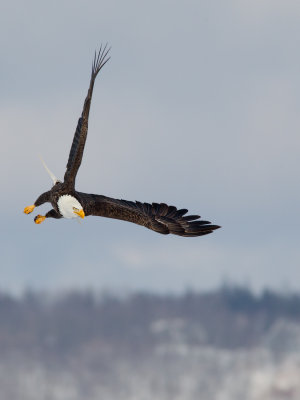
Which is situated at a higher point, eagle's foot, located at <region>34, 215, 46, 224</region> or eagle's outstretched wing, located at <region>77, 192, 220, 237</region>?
eagle's outstretched wing, located at <region>77, 192, 220, 237</region>

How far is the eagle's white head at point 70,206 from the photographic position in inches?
1151

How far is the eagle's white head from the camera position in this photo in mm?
29234

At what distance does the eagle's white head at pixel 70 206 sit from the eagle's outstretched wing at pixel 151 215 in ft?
2.26

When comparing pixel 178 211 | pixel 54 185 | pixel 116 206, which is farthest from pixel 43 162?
pixel 178 211

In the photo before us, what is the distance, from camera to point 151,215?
3256cm

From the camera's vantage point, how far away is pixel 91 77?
93.5 ft

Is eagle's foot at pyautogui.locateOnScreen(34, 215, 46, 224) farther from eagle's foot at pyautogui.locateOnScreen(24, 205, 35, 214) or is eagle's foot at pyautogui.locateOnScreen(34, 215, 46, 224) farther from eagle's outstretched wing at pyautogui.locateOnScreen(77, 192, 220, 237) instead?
eagle's outstretched wing at pyautogui.locateOnScreen(77, 192, 220, 237)

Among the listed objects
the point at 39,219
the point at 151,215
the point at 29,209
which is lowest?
the point at 39,219

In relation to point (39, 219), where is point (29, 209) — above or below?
above

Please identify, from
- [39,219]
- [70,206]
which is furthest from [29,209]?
[70,206]

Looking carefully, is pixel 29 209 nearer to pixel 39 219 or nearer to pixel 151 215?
pixel 39 219

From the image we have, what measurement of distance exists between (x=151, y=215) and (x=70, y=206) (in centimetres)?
418

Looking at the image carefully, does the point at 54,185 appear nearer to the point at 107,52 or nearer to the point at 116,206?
the point at 116,206

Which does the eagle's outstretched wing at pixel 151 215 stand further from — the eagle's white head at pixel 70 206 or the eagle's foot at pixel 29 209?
the eagle's foot at pixel 29 209
